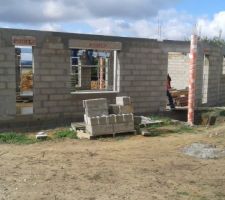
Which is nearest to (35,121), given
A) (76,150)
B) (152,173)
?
(76,150)

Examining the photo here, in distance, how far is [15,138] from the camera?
35.6 ft

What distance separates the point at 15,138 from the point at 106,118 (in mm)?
2365

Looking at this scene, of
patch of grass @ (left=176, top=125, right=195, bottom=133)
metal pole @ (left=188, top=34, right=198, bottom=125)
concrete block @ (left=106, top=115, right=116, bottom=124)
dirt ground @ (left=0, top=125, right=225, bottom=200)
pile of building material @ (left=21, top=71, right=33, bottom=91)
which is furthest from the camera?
pile of building material @ (left=21, top=71, right=33, bottom=91)

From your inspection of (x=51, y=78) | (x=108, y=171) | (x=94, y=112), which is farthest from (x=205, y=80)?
(x=108, y=171)

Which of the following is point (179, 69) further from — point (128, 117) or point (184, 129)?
point (128, 117)

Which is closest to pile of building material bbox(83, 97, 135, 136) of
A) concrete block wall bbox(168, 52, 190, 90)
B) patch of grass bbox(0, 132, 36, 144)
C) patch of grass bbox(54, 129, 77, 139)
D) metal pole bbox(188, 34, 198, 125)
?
patch of grass bbox(54, 129, 77, 139)

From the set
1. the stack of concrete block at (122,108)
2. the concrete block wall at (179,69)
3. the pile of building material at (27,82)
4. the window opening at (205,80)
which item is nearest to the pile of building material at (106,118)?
the stack of concrete block at (122,108)

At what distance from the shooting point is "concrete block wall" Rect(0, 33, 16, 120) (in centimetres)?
1148

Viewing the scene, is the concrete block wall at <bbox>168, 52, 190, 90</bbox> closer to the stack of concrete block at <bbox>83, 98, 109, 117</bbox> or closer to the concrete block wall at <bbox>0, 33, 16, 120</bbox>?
the stack of concrete block at <bbox>83, 98, 109, 117</bbox>

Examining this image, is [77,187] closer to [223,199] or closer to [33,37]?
[223,199]

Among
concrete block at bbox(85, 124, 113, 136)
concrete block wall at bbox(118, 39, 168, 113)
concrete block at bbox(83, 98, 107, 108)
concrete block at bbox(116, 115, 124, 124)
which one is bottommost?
concrete block at bbox(85, 124, 113, 136)

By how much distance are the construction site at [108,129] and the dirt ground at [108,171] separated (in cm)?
2

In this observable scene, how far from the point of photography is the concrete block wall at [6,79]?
1148cm

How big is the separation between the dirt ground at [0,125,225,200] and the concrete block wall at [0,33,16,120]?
178cm
